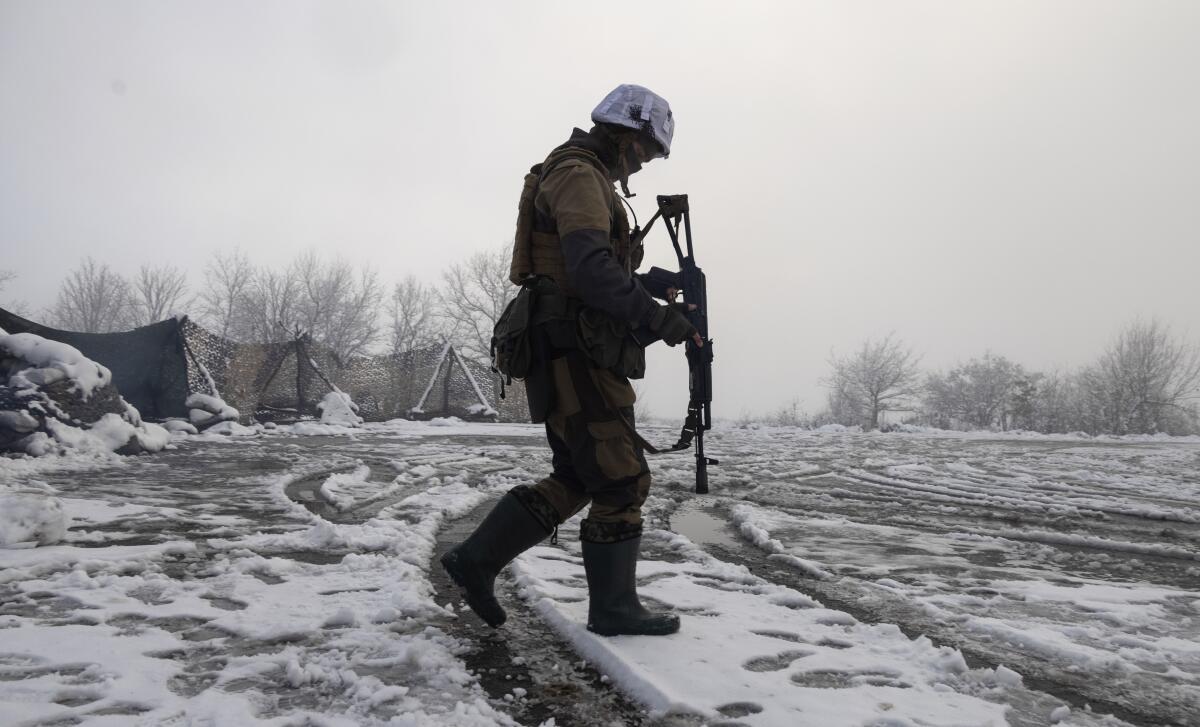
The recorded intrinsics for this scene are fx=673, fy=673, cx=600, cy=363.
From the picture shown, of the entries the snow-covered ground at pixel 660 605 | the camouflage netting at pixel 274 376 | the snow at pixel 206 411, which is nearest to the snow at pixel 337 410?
the camouflage netting at pixel 274 376

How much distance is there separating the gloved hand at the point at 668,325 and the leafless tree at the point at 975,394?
43334 millimetres

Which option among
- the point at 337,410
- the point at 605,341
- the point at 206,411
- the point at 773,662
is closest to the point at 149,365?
the point at 206,411

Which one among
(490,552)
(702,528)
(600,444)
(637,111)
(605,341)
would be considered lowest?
(702,528)

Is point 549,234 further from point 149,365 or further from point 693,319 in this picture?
point 149,365

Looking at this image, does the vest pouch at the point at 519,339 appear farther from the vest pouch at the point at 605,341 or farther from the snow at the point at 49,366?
the snow at the point at 49,366

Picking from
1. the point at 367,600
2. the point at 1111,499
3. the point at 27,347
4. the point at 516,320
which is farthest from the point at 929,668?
the point at 27,347

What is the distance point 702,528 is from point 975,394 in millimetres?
46414

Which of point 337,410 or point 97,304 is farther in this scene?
point 97,304

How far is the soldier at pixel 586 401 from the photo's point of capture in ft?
6.96

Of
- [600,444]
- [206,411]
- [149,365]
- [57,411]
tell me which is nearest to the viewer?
[600,444]

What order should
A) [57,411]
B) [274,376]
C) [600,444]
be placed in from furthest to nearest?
[274,376] < [57,411] < [600,444]

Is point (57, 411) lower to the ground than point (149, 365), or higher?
lower

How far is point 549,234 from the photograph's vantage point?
2312 millimetres

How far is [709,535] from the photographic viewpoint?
4066 mm
